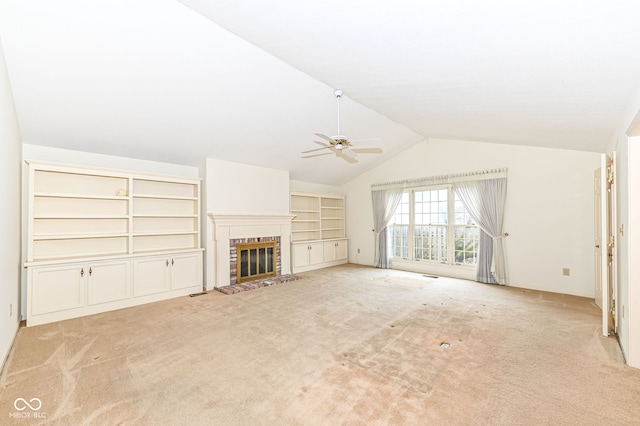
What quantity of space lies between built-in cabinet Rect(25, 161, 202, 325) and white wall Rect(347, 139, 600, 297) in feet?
18.5

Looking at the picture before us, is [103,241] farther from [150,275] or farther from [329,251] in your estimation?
[329,251]

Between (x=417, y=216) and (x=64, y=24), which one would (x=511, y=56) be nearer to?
(x=64, y=24)

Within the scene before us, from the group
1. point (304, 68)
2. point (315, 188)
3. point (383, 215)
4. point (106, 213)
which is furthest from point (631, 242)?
point (106, 213)

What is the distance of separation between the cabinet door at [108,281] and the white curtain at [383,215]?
542cm

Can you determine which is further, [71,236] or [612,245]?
[71,236]

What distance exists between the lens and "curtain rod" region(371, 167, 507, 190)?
563 cm

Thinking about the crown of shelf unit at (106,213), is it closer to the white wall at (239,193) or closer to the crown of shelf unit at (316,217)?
the white wall at (239,193)

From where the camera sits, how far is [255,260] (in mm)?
6152

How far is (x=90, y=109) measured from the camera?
3.53 m

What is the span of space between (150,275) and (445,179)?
6002 mm

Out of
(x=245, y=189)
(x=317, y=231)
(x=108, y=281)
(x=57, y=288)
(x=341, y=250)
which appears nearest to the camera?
(x=57, y=288)

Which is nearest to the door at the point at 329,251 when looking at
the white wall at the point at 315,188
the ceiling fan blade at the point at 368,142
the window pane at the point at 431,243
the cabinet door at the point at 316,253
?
the cabinet door at the point at 316,253

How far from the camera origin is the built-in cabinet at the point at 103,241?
3.73 meters

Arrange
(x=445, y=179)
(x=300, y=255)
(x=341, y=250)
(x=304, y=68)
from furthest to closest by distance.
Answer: (x=341, y=250) < (x=300, y=255) < (x=445, y=179) < (x=304, y=68)
